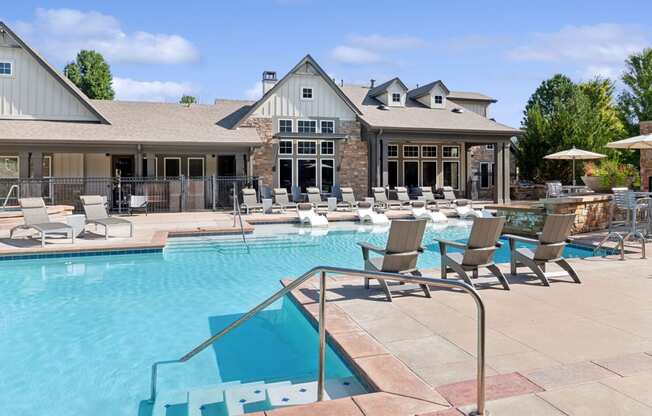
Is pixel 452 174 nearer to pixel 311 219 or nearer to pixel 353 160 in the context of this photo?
pixel 353 160

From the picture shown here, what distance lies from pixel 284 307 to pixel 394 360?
314cm

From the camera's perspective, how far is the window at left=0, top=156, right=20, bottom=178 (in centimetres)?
2125

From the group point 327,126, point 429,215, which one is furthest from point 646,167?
point 327,126

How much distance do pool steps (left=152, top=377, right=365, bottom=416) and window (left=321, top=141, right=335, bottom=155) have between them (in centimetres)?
1966

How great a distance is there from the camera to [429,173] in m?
27.2

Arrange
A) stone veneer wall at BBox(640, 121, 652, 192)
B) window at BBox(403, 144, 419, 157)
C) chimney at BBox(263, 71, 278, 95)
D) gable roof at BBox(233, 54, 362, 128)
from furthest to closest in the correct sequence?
1. window at BBox(403, 144, 419, 157)
2. chimney at BBox(263, 71, 278, 95)
3. gable roof at BBox(233, 54, 362, 128)
4. stone veneer wall at BBox(640, 121, 652, 192)

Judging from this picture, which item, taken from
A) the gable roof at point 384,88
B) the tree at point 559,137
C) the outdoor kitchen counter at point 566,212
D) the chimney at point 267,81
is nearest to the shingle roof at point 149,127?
the chimney at point 267,81

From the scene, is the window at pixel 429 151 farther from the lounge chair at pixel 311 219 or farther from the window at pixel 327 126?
the lounge chair at pixel 311 219

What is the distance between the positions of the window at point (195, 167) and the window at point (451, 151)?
41.3 ft

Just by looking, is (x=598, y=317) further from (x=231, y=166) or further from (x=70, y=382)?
(x=231, y=166)

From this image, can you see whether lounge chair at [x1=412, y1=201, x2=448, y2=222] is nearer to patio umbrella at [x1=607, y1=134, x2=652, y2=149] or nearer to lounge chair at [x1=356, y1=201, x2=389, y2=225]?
lounge chair at [x1=356, y1=201, x2=389, y2=225]

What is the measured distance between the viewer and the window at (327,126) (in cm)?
2352

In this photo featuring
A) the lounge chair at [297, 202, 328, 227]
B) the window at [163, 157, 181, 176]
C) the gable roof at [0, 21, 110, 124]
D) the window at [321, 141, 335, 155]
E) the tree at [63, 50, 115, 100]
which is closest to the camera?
the lounge chair at [297, 202, 328, 227]

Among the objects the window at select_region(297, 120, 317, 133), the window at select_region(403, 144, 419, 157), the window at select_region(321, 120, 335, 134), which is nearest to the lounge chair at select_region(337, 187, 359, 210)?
the window at select_region(321, 120, 335, 134)
